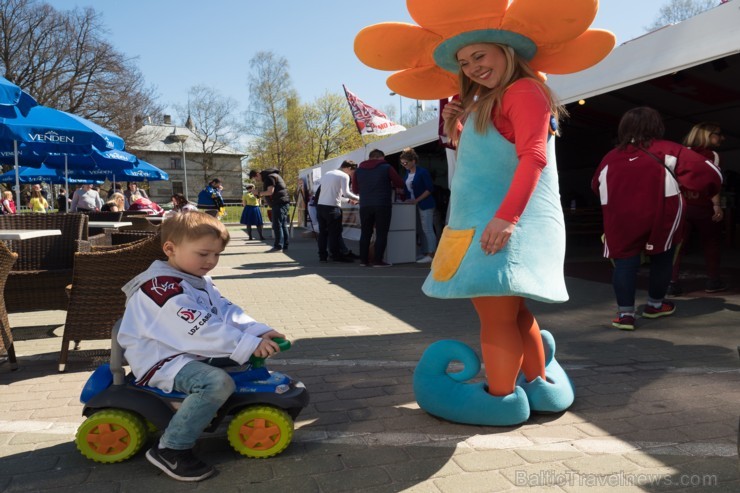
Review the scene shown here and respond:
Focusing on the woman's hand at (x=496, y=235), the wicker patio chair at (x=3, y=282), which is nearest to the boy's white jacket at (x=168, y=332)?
the woman's hand at (x=496, y=235)

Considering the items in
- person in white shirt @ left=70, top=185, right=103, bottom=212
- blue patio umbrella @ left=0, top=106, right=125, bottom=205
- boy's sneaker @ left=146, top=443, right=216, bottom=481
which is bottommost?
boy's sneaker @ left=146, top=443, right=216, bottom=481

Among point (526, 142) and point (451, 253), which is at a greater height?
point (526, 142)

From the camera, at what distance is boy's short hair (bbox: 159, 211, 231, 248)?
249cm

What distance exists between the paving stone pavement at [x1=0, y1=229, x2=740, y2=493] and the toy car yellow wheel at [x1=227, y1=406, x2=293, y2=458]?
5 cm

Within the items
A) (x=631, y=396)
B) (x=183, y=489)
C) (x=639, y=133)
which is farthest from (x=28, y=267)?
(x=639, y=133)

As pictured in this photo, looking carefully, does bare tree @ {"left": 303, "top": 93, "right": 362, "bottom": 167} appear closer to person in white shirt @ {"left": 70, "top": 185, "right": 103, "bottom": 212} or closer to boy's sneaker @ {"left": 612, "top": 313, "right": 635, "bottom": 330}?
person in white shirt @ {"left": 70, "top": 185, "right": 103, "bottom": 212}

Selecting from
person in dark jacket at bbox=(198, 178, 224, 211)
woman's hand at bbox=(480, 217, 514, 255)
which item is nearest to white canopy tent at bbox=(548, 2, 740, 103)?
woman's hand at bbox=(480, 217, 514, 255)

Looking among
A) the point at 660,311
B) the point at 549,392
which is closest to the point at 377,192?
the point at 660,311

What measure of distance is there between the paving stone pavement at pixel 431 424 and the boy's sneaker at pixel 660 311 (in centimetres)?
12

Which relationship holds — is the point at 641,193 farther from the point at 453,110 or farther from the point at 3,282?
the point at 3,282

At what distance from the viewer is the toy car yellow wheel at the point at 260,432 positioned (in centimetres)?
245

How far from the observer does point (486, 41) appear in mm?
2562

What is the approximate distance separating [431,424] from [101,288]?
7.62ft

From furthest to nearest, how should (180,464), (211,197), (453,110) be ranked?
(211,197) → (453,110) → (180,464)
